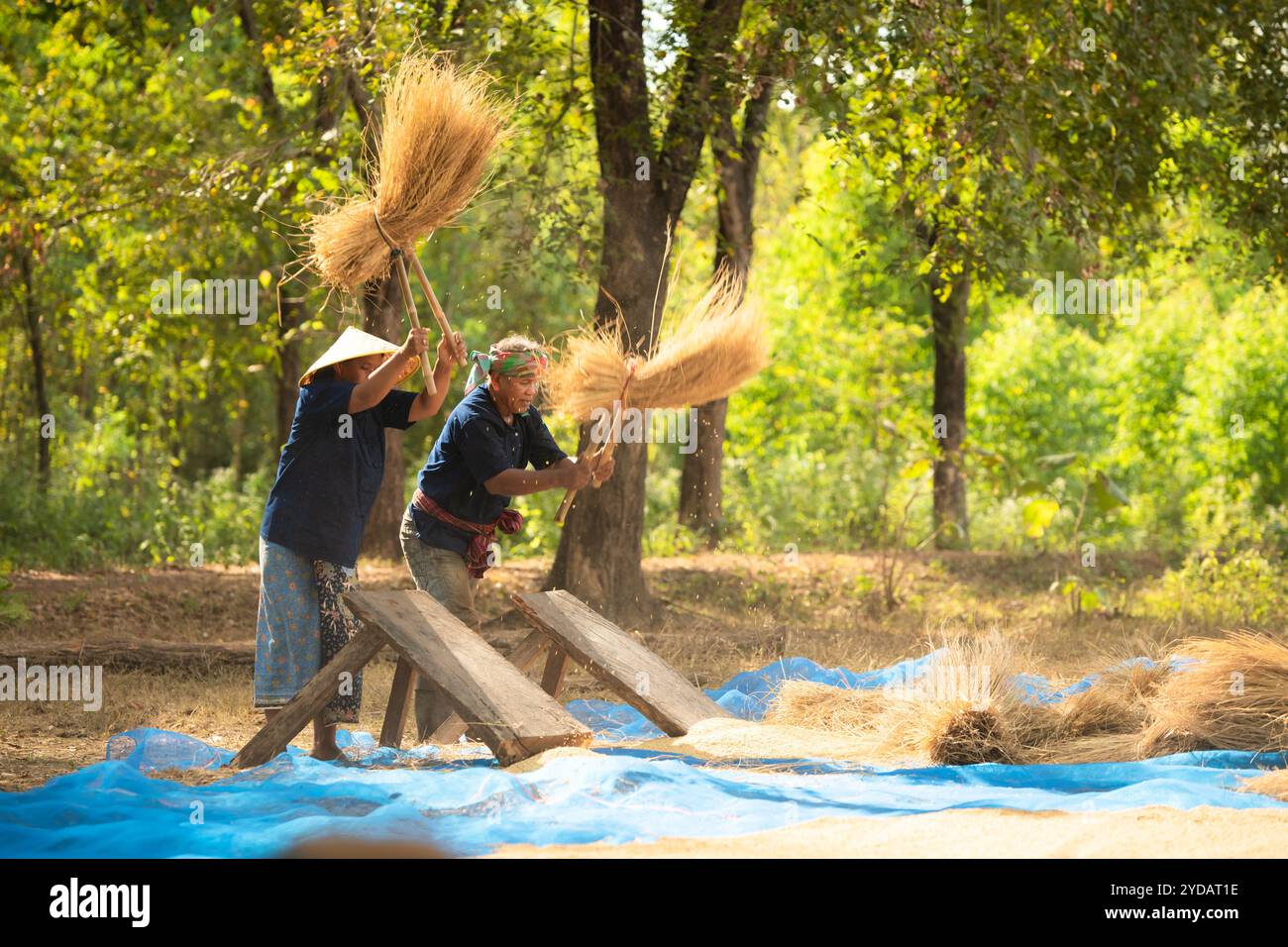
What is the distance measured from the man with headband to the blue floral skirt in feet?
1.49

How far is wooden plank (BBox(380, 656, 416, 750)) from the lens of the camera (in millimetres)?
5383

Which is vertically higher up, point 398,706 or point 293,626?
point 293,626

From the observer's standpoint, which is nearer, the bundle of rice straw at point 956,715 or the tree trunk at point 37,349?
the bundle of rice straw at point 956,715

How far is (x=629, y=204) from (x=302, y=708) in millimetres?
4747

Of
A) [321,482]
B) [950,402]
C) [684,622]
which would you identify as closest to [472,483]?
[321,482]

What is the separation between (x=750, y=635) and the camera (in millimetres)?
7996

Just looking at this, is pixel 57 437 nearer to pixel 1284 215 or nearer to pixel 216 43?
pixel 216 43

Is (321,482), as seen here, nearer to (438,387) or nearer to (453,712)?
(438,387)

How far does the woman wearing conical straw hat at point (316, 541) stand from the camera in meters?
5.03

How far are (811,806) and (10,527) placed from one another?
10.1 m

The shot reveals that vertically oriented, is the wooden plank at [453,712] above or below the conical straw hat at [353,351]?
below

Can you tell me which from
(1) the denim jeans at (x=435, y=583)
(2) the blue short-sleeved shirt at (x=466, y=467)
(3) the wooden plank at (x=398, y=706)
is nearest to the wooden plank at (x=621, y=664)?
(1) the denim jeans at (x=435, y=583)

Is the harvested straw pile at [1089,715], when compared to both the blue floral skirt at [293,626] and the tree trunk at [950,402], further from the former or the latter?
the tree trunk at [950,402]
